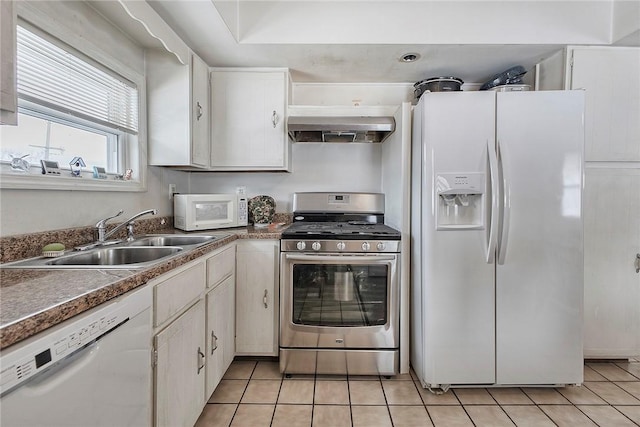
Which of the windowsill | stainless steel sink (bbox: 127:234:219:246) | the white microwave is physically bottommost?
stainless steel sink (bbox: 127:234:219:246)

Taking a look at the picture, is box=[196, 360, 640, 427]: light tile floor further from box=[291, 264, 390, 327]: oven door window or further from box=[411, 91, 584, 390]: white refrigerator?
box=[291, 264, 390, 327]: oven door window

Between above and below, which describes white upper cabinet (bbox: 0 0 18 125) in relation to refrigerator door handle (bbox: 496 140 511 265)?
above

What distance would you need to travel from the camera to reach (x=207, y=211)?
212 centimetres

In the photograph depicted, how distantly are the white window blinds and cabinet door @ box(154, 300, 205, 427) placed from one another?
Result: 115 centimetres

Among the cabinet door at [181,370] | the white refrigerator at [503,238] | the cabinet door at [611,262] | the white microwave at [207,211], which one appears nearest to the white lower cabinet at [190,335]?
the cabinet door at [181,370]

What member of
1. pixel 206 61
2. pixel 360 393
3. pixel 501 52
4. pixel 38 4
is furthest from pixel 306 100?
pixel 360 393

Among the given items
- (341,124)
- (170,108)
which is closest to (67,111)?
(170,108)

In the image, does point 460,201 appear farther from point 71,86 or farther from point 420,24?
point 71,86

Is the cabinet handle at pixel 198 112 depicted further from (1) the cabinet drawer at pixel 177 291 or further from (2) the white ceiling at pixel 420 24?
(1) the cabinet drawer at pixel 177 291

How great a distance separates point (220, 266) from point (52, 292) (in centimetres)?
94

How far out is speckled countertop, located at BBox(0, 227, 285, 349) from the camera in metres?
0.60

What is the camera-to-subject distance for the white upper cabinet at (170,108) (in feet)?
6.37

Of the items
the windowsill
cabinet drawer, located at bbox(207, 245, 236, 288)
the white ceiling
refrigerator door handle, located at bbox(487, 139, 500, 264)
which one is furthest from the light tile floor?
the white ceiling

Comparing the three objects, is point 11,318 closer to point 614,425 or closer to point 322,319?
point 322,319
